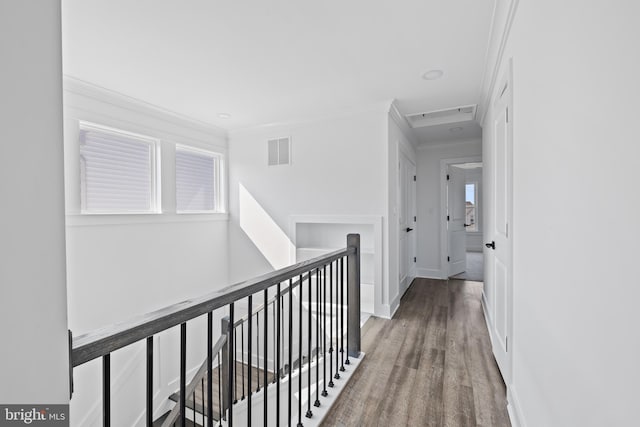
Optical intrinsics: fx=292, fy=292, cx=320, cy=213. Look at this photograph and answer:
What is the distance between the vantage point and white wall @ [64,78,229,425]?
9.27ft

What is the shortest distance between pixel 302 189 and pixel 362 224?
3.24 ft

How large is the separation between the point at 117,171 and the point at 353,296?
3.00 metres

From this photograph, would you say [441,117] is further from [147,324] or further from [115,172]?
[147,324]

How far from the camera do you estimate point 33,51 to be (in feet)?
1.54

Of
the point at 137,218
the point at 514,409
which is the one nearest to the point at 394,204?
the point at 514,409

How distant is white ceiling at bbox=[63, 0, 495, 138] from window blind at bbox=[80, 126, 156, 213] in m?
0.56

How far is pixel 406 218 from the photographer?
14.9 feet

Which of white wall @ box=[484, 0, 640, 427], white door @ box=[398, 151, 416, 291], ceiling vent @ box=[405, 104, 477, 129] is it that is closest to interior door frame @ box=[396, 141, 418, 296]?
white door @ box=[398, 151, 416, 291]

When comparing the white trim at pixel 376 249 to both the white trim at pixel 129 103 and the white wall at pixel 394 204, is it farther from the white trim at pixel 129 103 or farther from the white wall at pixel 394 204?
the white trim at pixel 129 103

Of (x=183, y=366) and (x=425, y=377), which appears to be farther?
(x=425, y=377)

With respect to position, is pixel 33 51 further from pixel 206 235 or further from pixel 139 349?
pixel 206 235

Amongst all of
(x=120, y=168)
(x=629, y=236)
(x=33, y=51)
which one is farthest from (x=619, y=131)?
A: (x=120, y=168)

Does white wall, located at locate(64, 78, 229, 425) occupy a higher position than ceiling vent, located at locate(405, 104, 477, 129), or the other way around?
ceiling vent, located at locate(405, 104, 477, 129)

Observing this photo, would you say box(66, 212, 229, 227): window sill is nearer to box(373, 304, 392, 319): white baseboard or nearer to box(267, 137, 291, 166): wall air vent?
box(267, 137, 291, 166): wall air vent
